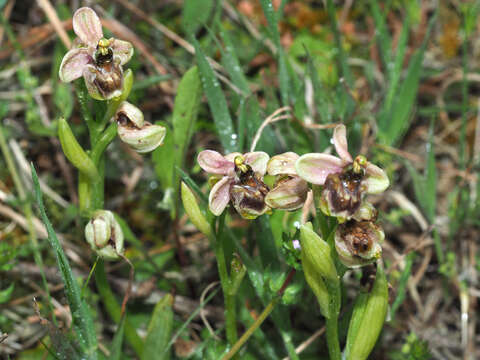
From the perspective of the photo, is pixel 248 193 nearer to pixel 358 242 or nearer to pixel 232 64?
pixel 358 242

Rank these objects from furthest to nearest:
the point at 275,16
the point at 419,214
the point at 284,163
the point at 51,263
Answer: the point at 419,214 < the point at 51,263 < the point at 275,16 < the point at 284,163

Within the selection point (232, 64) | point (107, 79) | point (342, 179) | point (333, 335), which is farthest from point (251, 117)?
point (333, 335)

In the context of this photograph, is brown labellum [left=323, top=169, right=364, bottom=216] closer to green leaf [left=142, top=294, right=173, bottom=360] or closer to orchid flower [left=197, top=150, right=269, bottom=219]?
orchid flower [left=197, top=150, right=269, bottom=219]

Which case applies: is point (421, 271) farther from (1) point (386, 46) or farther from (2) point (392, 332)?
(1) point (386, 46)

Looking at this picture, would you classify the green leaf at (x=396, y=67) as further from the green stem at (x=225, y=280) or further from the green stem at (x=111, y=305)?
the green stem at (x=111, y=305)

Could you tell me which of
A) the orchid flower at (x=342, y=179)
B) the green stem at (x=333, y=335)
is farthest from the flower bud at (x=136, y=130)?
the green stem at (x=333, y=335)

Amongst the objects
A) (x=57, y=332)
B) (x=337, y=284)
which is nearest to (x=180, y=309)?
(x=57, y=332)

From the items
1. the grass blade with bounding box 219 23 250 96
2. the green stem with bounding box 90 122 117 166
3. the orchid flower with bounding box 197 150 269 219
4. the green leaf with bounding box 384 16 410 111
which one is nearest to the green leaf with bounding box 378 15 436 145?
the green leaf with bounding box 384 16 410 111
